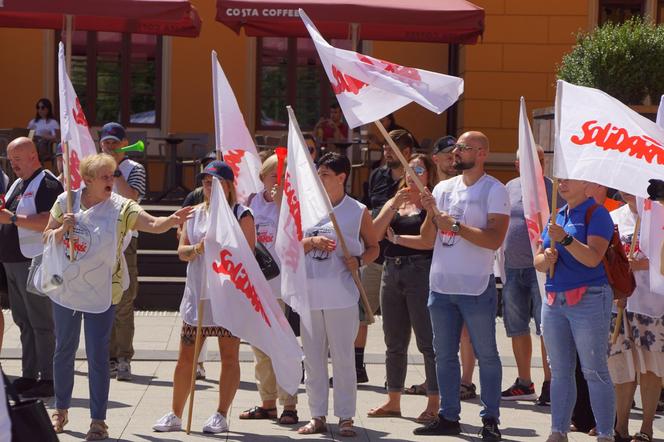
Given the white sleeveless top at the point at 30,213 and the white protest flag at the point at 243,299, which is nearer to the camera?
the white protest flag at the point at 243,299

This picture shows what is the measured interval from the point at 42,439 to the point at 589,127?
3.95 m

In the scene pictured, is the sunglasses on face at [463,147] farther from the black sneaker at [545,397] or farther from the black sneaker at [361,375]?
the black sneaker at [361,375]

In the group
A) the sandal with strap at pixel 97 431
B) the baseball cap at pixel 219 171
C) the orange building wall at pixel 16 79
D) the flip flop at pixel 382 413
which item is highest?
the orange building wall at pixel 16 79

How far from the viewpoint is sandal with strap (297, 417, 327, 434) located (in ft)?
26.5

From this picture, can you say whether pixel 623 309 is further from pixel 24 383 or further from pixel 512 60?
pixel 512 60

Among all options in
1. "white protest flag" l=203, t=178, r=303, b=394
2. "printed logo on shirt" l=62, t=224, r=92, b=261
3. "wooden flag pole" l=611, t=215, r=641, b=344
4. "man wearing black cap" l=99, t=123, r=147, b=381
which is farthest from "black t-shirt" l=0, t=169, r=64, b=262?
"wooden flag pole" l=611, t=215, r=641, b=344

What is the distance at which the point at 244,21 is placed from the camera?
1559cm

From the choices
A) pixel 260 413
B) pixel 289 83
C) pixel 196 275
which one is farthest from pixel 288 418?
pixel 289 83

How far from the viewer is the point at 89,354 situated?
779 cm

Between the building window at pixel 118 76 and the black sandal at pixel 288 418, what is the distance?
39.5ft

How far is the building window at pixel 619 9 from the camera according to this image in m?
19.1

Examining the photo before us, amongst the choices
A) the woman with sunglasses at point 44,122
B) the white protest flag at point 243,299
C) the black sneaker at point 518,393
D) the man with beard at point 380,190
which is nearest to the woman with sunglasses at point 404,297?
the man with beard at point 380,190

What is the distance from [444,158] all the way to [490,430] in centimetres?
200

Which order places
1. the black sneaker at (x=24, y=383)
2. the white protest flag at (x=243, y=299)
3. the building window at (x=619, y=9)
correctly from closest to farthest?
the white protest flag at (x=243, y=299)
the black sneaker at (x=24, y=383)
the building window at (x=619, y=9)
